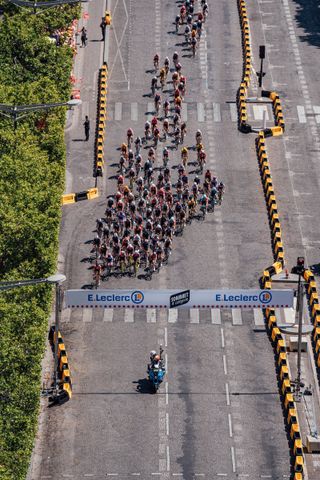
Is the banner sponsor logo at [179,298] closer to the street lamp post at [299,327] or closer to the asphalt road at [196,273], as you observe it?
the asphalt road at [196,273]

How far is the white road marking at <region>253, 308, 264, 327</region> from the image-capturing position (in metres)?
138

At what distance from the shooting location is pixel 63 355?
13125 centimetres

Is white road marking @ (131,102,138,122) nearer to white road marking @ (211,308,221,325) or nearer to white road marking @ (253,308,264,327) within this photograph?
white road marking @ (211,308,221,325)

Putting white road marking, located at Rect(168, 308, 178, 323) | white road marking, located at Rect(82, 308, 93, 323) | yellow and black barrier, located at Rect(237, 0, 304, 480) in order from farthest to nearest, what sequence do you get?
1. white road marking, located at Rect(168, 308, 178, 323)
2. white road marking, located at Rect(82, 308, 93, 323)
3. yellow and black barrier, located at Rect(237, 0, 304, 480)

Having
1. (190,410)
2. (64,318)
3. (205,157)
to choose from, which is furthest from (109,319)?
(205,157)

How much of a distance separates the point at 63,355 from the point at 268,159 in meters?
38.2

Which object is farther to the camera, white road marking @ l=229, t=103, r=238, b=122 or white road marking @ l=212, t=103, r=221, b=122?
white road marking @ l=229, t=103, r=238, b=122

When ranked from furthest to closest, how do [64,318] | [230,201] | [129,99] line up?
[129,99]
[230,201]
[64,318]

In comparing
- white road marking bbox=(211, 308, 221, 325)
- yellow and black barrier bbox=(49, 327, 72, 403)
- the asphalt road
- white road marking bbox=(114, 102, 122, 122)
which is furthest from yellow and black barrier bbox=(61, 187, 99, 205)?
yellow and black barrier bbox=(49, 327, 72, 403)

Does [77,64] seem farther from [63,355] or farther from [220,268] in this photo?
[63,355]

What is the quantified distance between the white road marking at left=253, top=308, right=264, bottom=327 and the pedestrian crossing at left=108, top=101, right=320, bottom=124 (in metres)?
33.5

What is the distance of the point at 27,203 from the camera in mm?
135625

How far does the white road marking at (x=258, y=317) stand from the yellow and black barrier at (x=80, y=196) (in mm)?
21943

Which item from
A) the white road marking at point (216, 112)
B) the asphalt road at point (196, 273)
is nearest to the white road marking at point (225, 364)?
the asphalt road at point (196, 273)
